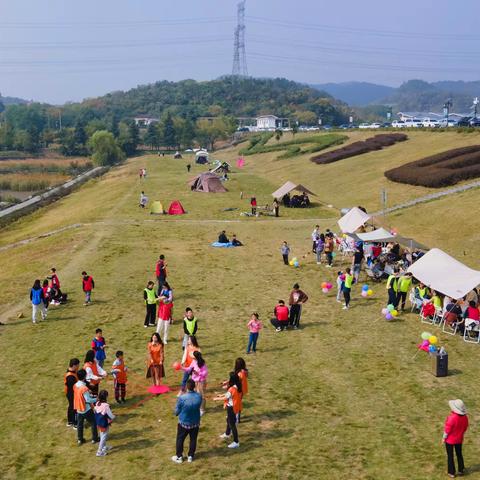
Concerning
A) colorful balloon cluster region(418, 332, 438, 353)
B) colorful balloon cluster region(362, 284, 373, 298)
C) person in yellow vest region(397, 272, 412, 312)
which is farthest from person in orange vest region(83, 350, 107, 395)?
colorful balloon cluster region(362, 284, 373, 298)

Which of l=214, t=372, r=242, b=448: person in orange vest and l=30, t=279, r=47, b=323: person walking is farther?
l=30, t=279, r=47, b=323: person walking

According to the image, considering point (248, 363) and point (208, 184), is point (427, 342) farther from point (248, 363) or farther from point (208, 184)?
point (208, 184)

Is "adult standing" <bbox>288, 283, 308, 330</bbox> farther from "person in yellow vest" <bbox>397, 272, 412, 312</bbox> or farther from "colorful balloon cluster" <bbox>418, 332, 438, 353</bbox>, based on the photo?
"colorful balloon cluster" <bbox>418, 332, 438, 353</bbox>

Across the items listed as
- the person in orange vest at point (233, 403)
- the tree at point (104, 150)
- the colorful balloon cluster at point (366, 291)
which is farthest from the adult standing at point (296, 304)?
the tree at point (104, 150)

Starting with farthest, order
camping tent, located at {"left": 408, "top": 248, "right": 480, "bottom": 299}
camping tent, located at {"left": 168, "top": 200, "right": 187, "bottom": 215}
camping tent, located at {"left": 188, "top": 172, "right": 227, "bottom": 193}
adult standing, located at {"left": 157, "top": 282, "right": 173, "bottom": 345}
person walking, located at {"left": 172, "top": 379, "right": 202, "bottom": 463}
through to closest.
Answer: camping tent, located at {"left": 188, "top": 172, "right": 227, "bottom": 193}
camping tent, located at {"left": 168, "top": 200, "right": 187, "bottom": 215}
camping tent, located at {"left": 408, "top": 248, "right": 480, "bottom": 299}
adult standing, located at {"left": 157, "top": 282, "right": 173, "bottom": 345}
person walking, located at {"left": 172, "top": 379, "right": 202, "bottom": 463}

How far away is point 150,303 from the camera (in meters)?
18.3

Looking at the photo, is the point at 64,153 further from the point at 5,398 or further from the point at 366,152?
the point at 5,398

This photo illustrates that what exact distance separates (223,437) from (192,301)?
32.7 feet

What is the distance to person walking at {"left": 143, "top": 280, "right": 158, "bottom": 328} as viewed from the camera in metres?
17.9

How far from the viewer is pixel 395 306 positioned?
1998cm

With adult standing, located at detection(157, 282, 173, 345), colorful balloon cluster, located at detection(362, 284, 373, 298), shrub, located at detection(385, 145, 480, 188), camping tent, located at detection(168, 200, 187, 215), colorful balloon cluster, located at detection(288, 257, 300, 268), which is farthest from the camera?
shrub, located at detection(385, 145, 480, 188)

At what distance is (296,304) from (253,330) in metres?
2.90

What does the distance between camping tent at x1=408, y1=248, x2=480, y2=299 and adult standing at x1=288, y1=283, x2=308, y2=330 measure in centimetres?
436

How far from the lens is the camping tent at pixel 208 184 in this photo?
162ft
